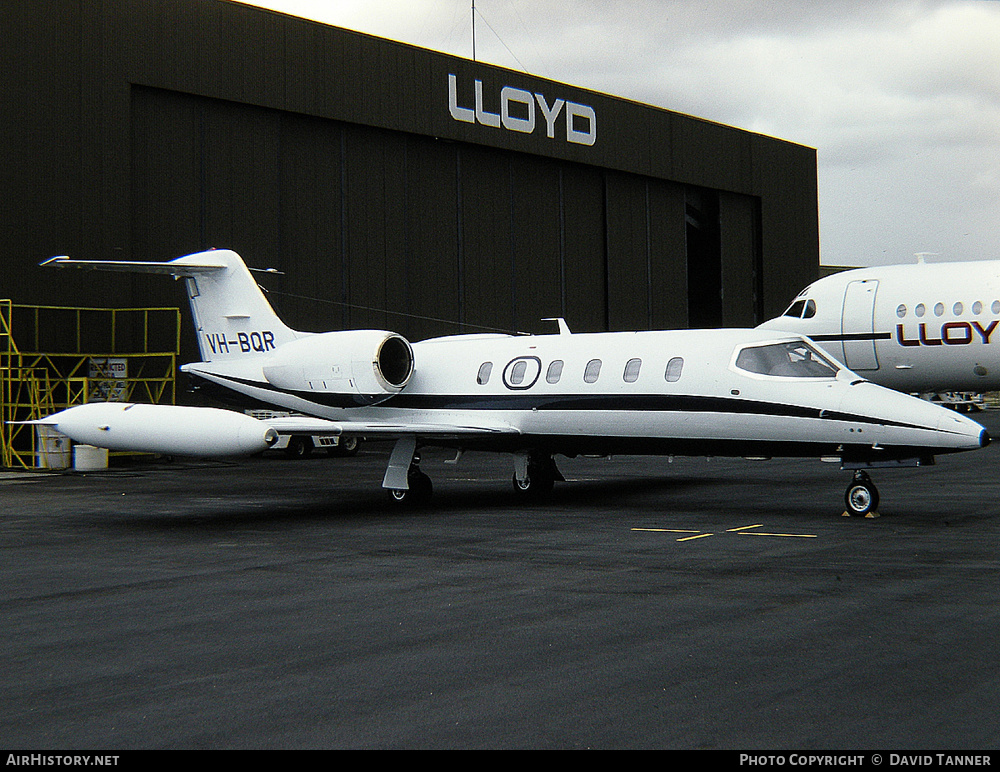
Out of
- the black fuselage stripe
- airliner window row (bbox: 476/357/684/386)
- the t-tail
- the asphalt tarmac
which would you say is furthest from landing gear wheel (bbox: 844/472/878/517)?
the black fuselage stripe

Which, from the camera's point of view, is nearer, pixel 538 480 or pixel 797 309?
pixel 538 480

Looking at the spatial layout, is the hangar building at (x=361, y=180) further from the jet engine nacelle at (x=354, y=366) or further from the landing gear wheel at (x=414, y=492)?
the landing gear wheel at (x=414, y=492)

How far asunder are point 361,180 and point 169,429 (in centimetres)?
1908

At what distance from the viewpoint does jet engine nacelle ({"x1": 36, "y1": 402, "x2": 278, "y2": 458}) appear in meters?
12.9

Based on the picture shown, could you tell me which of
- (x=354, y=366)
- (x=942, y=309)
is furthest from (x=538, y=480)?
(x=942, y=309)

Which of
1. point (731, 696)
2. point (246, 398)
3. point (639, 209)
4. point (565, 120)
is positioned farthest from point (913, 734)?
point (639, 209)

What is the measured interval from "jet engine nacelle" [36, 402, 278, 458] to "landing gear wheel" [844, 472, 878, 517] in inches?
275

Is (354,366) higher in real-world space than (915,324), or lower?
lower

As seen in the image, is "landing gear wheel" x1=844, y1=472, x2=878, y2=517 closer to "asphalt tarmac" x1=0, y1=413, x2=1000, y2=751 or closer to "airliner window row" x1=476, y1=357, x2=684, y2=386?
"asphalt tarmac" x1=0, y1=413, x2=1000, y2=751

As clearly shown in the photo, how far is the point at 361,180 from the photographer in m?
31.5

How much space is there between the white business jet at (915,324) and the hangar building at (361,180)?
11343 millimetres

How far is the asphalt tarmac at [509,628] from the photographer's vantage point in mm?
5105

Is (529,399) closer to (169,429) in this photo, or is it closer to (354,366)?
(354,366)

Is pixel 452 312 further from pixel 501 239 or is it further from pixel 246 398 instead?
pixel 246 398
